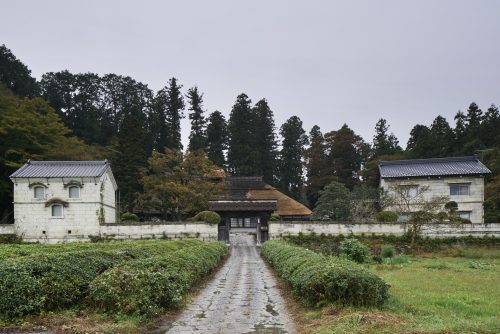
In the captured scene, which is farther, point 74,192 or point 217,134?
point 217,134

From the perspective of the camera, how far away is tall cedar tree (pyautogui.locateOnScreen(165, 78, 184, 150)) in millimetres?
60094

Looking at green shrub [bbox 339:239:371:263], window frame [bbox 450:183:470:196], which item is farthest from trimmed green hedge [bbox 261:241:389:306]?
window frame [bbox 450:183:470:196]

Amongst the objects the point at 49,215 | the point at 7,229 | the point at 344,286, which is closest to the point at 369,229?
the point at 49,215

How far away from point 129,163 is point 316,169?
26.9 meters

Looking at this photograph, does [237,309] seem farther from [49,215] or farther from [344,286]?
[49,215]

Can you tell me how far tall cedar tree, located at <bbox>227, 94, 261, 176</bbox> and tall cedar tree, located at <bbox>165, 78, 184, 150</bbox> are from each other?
745 cm

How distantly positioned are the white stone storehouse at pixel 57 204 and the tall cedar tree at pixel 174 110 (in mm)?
25226

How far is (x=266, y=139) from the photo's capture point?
67.7m

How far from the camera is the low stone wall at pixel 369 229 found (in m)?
32.7

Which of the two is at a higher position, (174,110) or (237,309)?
(174,110)

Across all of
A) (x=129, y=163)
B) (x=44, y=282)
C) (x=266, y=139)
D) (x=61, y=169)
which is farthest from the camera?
(x=266, y=139)

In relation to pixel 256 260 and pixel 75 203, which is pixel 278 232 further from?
pixel 75 203

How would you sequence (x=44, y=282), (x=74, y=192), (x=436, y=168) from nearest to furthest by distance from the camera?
(x=44, y=282)
(x=74, y=192)
(x=436, y=168)

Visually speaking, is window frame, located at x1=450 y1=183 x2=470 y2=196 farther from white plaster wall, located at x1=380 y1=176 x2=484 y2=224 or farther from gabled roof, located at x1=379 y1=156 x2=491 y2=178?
gabled roof, located at x1=379 y1=156 x2=491 y2=178
